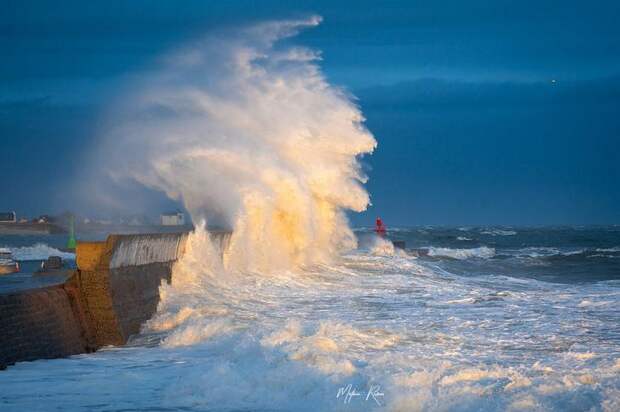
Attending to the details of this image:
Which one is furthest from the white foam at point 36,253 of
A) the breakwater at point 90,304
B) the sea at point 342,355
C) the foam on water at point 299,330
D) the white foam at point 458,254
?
the white foam at point 458,254

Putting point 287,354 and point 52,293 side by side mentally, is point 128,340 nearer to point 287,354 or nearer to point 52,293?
point 52,293

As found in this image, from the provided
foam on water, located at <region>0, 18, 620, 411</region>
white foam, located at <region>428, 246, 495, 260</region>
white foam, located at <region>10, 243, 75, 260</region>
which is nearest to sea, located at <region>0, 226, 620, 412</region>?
foam on water, located at <region>0, 18, 620, 411</region>

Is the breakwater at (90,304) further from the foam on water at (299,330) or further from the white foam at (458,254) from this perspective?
the white foam at (458,254)

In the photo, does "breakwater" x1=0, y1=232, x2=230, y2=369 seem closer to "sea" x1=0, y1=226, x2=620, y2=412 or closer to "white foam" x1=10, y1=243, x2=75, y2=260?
"sea" x1=0, y1=226, x2=620, y2=412

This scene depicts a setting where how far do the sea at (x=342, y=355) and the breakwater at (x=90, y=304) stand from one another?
0.79 ft

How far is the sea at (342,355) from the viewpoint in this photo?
226 inches

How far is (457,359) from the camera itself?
7203 millimetres

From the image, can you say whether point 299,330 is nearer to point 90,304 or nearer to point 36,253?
point 90,304

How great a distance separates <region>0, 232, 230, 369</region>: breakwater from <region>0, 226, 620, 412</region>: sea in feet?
0.79

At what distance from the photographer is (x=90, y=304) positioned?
9359mm

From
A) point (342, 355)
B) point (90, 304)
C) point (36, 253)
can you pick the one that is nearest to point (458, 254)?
point (36, 253)

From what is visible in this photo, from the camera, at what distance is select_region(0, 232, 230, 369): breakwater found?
7.67m

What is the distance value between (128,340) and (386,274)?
876 cm

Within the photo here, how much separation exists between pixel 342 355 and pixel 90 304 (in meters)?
3.52
